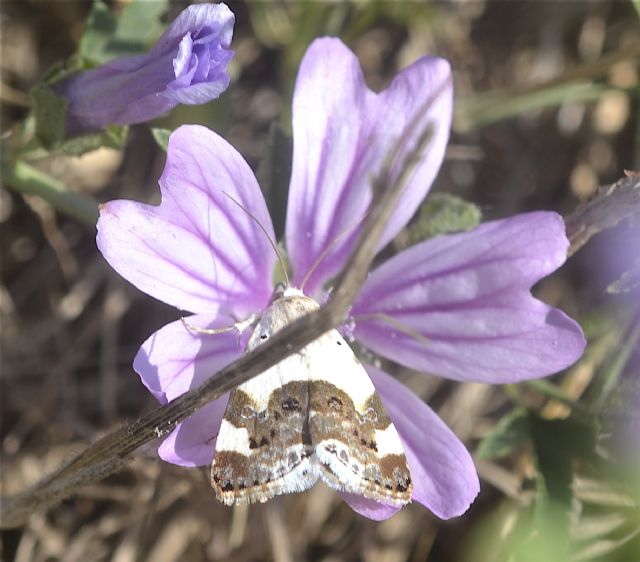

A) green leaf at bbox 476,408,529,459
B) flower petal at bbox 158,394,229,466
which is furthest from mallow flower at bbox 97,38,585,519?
green leaf at bbox 476,408,529,459

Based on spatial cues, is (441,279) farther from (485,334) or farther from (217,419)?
(217,419)

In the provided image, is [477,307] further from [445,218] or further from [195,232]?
[195,232]

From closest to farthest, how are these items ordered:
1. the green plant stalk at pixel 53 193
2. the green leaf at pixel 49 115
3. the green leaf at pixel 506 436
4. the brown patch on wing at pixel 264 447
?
the brown patch on wing at pixel 264 447 < the green leaf at pixel 49 115 < the green leaf at pixel 506 436 < the green plant stalk at pixel 53 193

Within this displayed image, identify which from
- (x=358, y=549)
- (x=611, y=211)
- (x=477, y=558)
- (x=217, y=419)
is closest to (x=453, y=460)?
(x=217, y=419)

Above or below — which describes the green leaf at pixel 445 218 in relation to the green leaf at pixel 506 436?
above

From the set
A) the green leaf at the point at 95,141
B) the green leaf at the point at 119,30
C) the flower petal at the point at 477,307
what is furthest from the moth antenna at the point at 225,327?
the green leaf at the point at 119,30

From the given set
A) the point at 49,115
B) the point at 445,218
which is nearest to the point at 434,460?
the point at 445,218

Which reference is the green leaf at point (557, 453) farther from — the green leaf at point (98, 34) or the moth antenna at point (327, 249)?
the green leaf at point (98, 34)

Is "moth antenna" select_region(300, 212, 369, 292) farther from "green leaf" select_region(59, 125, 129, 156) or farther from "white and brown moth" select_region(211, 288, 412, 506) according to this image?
"green leaf" select_region(59, 125, 129, 156)
